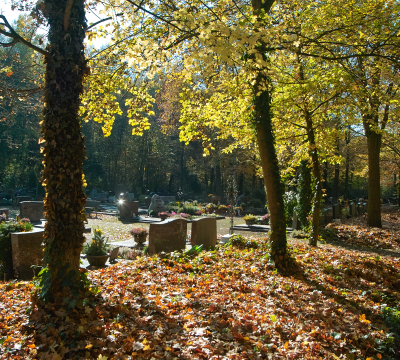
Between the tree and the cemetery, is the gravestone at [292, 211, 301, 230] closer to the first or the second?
the cemetery

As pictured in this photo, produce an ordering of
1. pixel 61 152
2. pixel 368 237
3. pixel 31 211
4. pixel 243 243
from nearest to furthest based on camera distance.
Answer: pixel 61 152
pixel 243 243
pixel 368 237
pixel 31 211

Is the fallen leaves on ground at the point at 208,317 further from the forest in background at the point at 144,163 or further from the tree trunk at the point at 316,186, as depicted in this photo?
the forest in background at the point at 144,163

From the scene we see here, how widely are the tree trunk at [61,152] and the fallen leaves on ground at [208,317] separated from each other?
0.62 metres

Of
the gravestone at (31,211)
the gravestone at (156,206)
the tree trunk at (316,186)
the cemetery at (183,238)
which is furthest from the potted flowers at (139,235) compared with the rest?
the gravestone at (156,206)

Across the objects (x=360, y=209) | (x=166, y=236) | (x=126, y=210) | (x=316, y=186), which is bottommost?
(x=360, y=209)

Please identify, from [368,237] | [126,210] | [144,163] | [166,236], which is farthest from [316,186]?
[144,163]

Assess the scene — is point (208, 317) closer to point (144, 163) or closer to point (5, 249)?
point (5, 249)

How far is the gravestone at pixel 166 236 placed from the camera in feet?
27.2

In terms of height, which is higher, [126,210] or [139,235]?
[126,210]

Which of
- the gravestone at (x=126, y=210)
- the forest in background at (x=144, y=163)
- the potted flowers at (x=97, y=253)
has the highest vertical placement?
the forest in background at (x=144, y=163)

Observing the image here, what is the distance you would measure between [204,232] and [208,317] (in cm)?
552

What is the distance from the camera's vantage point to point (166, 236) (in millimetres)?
Answer: 8414

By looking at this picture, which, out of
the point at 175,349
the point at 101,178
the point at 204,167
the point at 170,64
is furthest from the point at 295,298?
the point at 101,178

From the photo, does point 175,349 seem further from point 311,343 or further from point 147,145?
point 147,145
